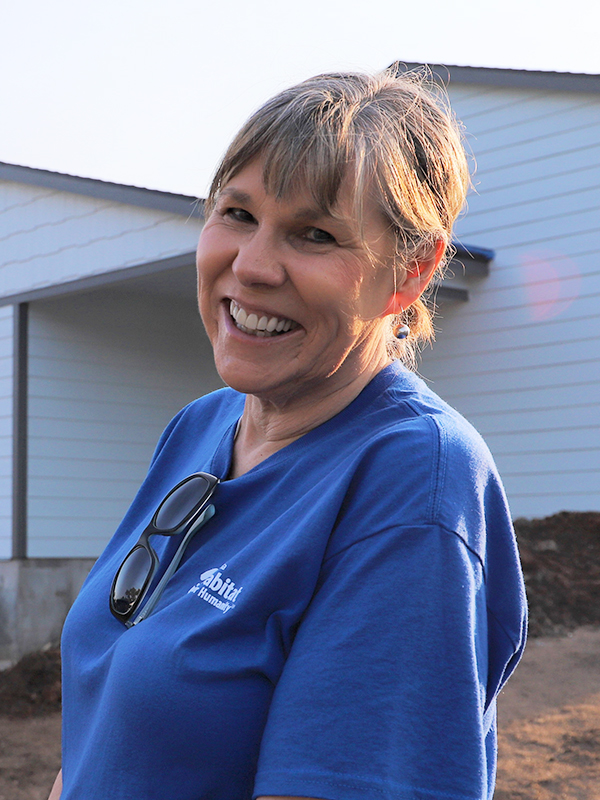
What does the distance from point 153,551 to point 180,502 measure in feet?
0.33

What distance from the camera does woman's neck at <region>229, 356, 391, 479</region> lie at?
1.63m

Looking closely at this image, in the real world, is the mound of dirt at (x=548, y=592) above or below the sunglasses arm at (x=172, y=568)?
below

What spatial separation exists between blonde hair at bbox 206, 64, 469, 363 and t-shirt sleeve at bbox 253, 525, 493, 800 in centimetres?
57

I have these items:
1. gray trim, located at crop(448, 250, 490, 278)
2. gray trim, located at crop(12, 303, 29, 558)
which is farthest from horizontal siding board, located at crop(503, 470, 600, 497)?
gray trim, located at crop(12, 303, 29, 558)

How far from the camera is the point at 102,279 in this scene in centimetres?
852

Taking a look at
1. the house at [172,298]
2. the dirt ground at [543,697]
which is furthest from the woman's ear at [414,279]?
the house at [172,298]

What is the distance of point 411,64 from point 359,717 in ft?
32.3

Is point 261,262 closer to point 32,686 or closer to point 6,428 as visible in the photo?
point 32,686

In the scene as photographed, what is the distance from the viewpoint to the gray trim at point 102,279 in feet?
25.9

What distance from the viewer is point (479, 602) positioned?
1.25 m

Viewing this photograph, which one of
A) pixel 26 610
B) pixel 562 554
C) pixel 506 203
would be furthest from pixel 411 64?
pixel 26 610

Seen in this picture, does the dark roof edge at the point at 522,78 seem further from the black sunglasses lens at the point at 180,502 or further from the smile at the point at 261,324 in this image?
the black sunglasses lens at the point at 180,502

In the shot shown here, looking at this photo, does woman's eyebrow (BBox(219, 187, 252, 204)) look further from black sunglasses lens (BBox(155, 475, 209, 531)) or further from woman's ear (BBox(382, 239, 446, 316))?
black sunglasses lens (BBox(155, 475, 209, 531))

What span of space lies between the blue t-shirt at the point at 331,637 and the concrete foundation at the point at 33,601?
7729mm
